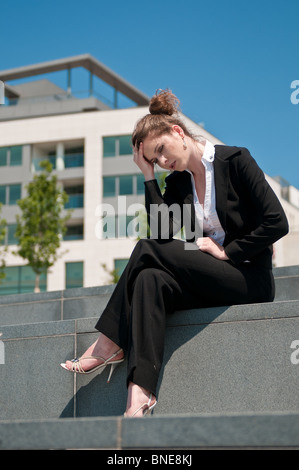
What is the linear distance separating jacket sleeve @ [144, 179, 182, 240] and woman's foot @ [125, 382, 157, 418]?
0.97 m

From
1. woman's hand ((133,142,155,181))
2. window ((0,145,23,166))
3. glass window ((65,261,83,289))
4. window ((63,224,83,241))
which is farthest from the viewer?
window ((0,145,23,166))

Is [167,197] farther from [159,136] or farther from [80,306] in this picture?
[80,306]

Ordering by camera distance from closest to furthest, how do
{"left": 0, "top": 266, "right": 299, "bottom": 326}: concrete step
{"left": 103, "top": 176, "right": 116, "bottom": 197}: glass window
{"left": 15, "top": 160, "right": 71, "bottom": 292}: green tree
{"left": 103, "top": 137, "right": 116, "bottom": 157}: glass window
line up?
{"left": 0, "top": 266, "right": 299, "bottom": 326}: concrete step → {"left": 15, "top": 160, "right": 71, "bottom": 292}: green tree → {"left": 103, "top": 176, "right": 116, "bottom": 197}: glass window → {"left": 103, "top": 137, "right": 116, "bottom": 157}: glass window

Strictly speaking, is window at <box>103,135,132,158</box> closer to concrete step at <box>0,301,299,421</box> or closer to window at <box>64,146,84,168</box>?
window at <box>64,146,84,168</box>

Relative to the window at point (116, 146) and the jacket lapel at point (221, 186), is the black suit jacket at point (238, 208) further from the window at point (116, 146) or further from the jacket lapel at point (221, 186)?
the window at point (116, 146)

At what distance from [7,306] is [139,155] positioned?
4043 mm

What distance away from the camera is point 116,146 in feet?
132

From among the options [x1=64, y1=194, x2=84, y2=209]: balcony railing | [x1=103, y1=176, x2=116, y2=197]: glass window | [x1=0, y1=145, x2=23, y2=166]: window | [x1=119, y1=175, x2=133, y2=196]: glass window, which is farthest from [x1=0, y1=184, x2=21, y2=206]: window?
[x1=119, y1=175, x2=133, y2=196]: glass window

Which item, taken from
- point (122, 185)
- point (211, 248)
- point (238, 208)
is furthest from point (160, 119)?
point (122, 185)

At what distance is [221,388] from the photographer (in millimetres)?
3545

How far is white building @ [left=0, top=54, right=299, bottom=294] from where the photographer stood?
38.7 metres

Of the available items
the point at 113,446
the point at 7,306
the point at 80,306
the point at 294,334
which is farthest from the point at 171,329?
the point at 7,306

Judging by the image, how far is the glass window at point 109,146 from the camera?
1577 inches
